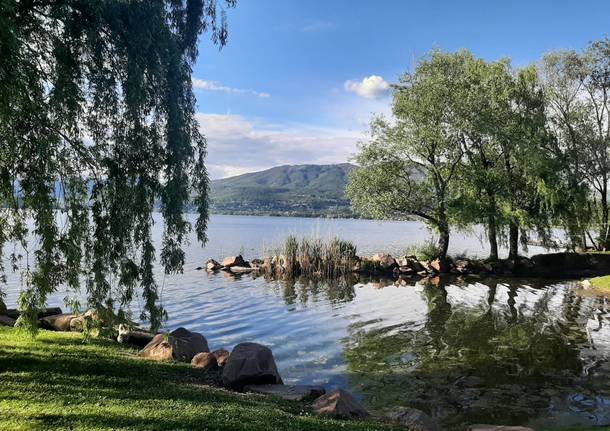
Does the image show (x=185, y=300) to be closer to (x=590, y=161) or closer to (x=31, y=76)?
(x=31, y=76)

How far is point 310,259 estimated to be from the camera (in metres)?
29.3

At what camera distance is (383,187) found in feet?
101

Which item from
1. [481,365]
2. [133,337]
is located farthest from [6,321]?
[481,365]

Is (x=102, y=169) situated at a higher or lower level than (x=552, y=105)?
lower

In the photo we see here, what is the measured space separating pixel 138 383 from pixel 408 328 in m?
9.79

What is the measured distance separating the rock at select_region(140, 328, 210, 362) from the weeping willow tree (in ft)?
5.08

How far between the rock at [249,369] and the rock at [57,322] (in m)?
5.90

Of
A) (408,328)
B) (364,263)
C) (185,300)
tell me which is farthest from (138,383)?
(364,263)

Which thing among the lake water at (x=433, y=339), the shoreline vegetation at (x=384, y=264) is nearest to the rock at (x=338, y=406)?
the lake water at (x=433, y=339)

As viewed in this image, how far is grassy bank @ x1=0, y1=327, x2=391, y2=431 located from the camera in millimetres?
6191

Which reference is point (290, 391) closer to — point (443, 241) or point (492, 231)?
point (443, 241)

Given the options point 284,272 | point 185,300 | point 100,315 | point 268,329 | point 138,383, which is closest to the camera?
point 138,383

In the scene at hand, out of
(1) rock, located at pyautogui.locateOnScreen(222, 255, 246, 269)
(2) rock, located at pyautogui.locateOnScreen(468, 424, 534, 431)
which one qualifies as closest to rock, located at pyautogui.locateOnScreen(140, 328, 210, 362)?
(2) rock, located at pyautogui.locateOnScreen(468, 424, 534, 431)

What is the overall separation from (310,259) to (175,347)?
18840 millimetres
